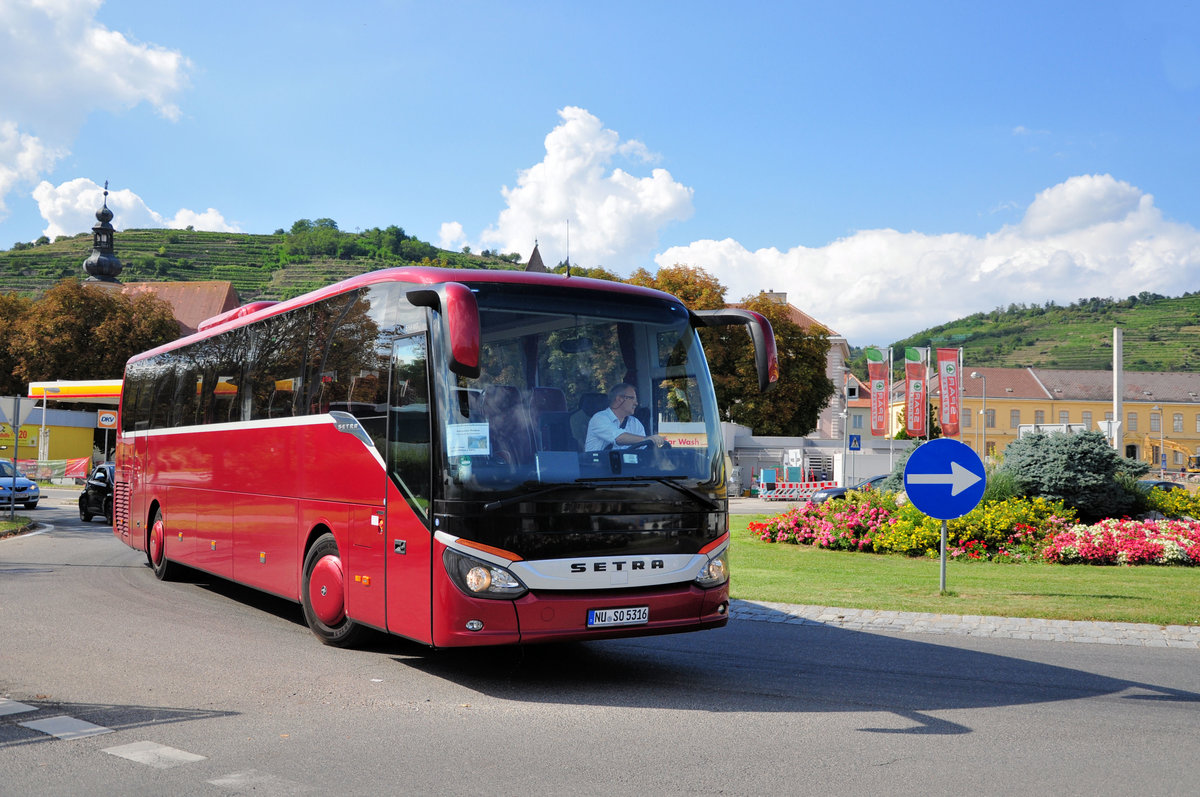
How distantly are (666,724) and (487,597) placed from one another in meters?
1.50

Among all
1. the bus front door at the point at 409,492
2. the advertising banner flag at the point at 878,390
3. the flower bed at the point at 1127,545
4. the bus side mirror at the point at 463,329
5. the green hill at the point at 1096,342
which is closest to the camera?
the bus side mirror at the point at 463,329

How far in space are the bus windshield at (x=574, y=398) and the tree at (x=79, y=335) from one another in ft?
220

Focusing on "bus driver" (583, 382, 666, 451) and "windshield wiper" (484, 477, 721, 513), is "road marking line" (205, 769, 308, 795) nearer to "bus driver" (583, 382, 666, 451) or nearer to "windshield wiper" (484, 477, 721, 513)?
"windshield wiper" (484, 477, 721, 513)

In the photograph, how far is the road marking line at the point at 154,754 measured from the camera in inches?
217

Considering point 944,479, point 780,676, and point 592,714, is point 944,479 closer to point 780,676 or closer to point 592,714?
point 780,676

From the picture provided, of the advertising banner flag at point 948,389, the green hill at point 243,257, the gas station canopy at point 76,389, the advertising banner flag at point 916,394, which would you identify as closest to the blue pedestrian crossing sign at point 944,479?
the advertising banner flag at point 916,394

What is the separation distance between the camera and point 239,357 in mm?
11359

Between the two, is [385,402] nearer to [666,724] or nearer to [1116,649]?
[666,724]

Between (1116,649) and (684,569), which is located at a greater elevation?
(684,569)

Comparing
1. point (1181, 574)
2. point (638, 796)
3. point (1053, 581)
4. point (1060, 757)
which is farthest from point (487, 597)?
point (1181, 574)

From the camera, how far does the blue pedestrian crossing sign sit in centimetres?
1173

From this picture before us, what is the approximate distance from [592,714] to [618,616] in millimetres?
829

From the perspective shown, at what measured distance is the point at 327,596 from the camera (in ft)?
29.3

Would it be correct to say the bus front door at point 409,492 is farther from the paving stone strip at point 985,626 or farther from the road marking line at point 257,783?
the paving stone strip at point 985,626
